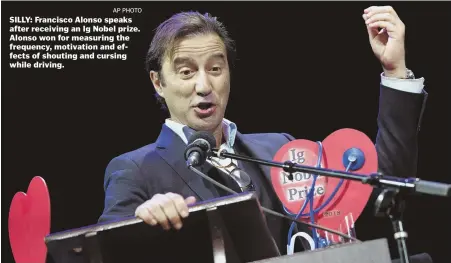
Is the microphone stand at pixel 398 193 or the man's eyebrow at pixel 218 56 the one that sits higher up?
the man's eyebrow at pixel 218 56

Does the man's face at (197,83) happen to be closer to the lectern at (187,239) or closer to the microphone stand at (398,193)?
the lectern at (187,239)

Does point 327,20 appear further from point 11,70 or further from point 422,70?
point 11,70

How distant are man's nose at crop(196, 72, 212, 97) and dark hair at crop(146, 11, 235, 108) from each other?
0.53ft

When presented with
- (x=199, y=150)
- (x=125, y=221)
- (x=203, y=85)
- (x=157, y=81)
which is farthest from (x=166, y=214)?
(x=157, y=81)

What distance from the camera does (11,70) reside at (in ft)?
10.0

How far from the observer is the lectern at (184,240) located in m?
1.49

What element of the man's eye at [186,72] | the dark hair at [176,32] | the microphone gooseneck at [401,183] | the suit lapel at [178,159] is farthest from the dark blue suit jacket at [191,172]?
the microphone gooseneck at [401,183]

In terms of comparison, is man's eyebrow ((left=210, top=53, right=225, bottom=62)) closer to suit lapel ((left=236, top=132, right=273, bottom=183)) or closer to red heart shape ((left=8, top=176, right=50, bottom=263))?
suit lapel ((left=236, top=132, right=273, bottom=183))

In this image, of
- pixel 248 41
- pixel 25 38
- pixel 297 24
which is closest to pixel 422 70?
pixel 297 24

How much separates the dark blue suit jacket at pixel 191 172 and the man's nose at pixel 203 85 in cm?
24

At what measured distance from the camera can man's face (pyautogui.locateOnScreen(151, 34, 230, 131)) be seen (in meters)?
2.45

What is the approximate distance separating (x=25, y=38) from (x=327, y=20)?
1.40 m

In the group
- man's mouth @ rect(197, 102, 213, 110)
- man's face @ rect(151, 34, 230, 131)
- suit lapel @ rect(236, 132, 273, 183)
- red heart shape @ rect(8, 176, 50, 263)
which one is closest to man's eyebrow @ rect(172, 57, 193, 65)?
man's face @ rect(151, 34, 230, 131)

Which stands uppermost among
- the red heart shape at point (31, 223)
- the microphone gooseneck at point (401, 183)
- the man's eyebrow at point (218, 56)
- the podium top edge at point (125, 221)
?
the man's eyebrow at point (218, 56)
